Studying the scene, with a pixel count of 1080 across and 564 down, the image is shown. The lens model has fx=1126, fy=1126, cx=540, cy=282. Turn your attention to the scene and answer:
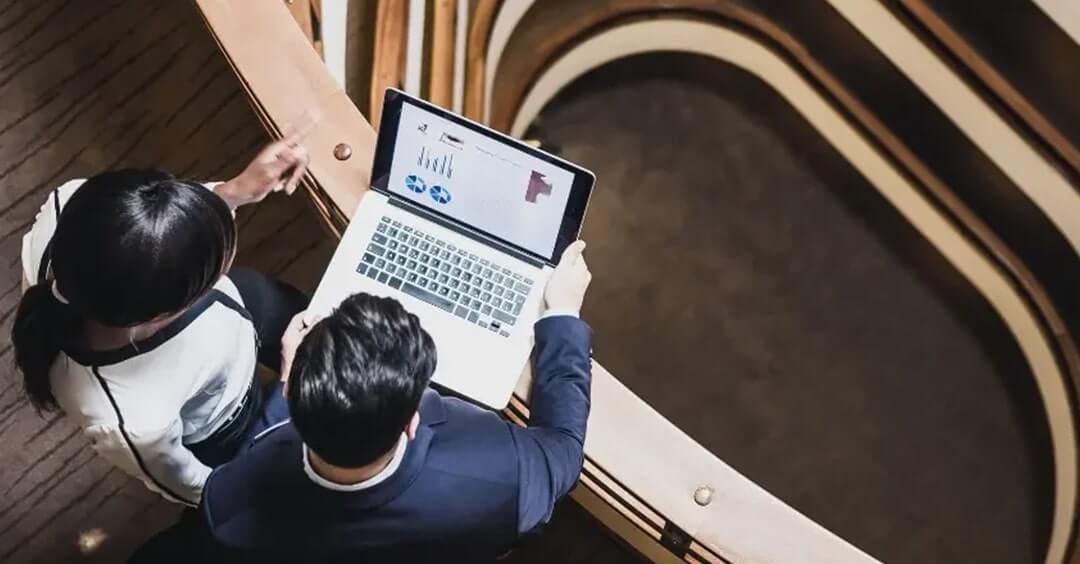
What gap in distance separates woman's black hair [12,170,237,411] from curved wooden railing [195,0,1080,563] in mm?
476

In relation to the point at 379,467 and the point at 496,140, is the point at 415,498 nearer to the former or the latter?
the point at 379,467

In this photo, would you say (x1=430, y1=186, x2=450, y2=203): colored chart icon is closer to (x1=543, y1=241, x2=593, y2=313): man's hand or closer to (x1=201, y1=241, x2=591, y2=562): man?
(x1=543, y1=241, x2=593, y2=313): man's hand

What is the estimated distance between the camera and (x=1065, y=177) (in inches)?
127

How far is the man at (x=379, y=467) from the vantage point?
3.98 ft

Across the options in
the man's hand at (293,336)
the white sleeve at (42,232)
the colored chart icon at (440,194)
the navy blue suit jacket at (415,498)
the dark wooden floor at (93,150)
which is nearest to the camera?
the navy blue suit jacket at (415,498)

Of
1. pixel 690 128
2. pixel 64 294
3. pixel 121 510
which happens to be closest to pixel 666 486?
pixel 64 294

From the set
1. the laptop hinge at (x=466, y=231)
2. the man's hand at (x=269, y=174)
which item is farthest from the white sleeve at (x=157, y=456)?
the laptop hinge at (x=466, y=231)

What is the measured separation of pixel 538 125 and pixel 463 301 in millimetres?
2191

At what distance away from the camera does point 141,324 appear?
129cm

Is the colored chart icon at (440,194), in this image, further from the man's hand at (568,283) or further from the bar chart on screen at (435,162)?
the man's hand at (568,283)

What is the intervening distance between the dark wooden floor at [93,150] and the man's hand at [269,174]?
60cm

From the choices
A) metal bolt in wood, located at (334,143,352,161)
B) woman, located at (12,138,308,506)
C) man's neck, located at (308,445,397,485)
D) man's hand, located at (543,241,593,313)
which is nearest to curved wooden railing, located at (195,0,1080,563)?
metal bolt in wood, located at (334,143,352,161)

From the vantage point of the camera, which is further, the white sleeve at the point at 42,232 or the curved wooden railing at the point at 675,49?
the curved wooden railing at the point at 675,49

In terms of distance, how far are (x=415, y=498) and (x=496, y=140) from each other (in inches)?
21.8
